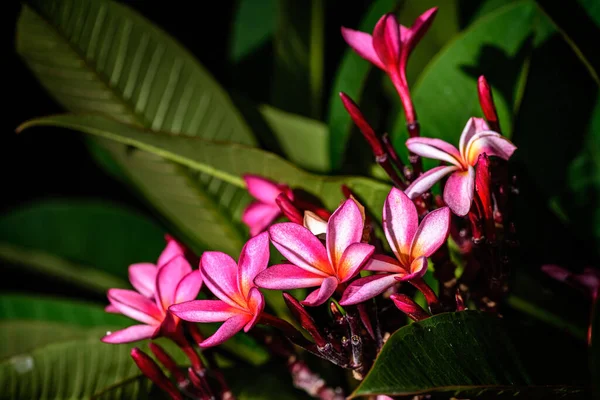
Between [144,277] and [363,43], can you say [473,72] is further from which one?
[144,277]

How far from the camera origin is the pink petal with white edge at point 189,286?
0.46m

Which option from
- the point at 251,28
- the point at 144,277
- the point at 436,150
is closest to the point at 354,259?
the point at 436,150

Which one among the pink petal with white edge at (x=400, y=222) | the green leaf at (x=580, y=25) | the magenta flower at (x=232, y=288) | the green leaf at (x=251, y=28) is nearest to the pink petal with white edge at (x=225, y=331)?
the magenta flower at (x=232, y=288)

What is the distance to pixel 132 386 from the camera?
0.56m

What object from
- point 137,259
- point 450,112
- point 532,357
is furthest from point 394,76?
point 137,259

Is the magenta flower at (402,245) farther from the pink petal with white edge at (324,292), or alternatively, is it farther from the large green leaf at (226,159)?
the large green leaf at (226,159)

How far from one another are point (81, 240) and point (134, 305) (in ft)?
1.63

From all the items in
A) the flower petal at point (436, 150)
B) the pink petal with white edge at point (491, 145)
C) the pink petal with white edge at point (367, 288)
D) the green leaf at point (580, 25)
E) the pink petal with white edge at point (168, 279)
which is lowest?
the pink petal with white edge at point (168, 279)

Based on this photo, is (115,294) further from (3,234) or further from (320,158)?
(3,234)

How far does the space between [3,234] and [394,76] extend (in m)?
0.67

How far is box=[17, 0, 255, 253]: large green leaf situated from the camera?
70 cm

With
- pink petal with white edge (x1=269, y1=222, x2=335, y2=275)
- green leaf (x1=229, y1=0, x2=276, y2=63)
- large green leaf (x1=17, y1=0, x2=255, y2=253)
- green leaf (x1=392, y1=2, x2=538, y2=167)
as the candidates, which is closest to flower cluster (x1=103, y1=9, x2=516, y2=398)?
pink petal with white edge (x1=269, y1=222, x2=335, y2=275)

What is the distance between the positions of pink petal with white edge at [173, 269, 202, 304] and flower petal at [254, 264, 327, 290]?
8cm

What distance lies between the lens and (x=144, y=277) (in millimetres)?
528
